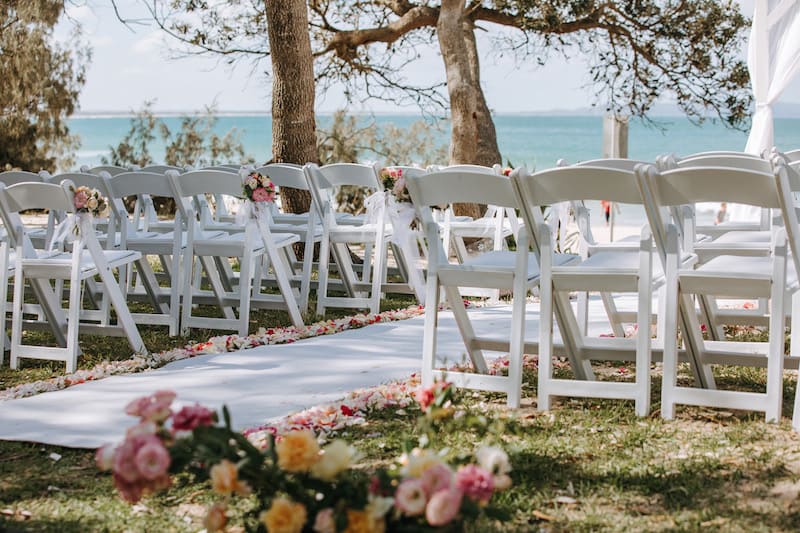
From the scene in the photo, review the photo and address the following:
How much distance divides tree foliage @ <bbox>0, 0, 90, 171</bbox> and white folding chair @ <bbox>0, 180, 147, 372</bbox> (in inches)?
415

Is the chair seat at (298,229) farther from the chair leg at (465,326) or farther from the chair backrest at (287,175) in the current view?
the chair leg at (465,326)

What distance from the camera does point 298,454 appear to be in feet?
7.81

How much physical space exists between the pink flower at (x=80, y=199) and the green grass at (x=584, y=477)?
70.9 inches

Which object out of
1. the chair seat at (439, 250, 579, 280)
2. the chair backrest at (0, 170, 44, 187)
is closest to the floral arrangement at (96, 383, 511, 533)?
the chair seat at (439, 250, 579, 280)

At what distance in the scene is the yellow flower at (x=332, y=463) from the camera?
2.36 m

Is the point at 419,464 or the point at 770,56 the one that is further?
the point at 770,56

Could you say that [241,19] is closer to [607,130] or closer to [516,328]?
[607,130]

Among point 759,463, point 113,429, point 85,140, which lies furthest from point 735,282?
point 85,140

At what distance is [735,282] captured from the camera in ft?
13.1

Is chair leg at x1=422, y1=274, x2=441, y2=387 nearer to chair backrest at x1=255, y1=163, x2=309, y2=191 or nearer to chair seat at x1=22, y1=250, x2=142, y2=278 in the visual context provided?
chair seat at x1=22, y1=250, x2=142, y2=278

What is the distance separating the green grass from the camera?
3070mm

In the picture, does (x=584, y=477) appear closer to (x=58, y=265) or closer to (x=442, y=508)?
(x=442, y=508)

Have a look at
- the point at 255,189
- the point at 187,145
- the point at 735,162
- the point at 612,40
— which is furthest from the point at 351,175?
the point at 187,145

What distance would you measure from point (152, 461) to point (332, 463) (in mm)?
390
